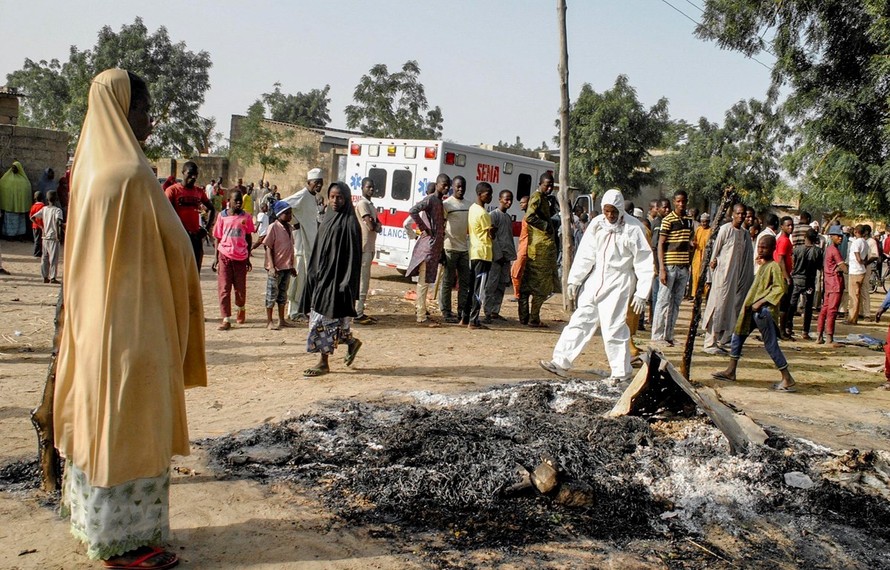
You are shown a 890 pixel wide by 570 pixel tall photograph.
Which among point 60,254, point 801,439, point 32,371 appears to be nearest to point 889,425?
point 801,439

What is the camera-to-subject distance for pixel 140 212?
10.4ft

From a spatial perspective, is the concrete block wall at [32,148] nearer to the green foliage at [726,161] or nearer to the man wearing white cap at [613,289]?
the man wearing white cap at [613,289]

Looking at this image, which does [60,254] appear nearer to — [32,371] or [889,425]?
[32,371]

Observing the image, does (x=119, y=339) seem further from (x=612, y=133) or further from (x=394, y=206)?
(x=612, y=133)

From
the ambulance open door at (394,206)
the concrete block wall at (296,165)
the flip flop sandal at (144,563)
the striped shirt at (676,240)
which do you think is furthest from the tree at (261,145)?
the flip flop sandal at (144,563)

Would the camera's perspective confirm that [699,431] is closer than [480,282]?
Yes

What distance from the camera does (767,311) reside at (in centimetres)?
796

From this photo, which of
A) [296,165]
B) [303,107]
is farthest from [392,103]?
[303,107]

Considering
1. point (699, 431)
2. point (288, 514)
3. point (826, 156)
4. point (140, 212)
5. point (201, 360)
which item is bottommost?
point (288, 514)

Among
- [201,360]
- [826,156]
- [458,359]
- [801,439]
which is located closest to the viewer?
[201,360]

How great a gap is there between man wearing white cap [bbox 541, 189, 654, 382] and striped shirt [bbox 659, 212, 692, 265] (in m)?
2.55

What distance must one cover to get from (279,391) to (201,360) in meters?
3.14

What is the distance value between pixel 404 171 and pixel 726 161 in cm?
2960

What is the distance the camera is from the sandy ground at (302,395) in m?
3.65
